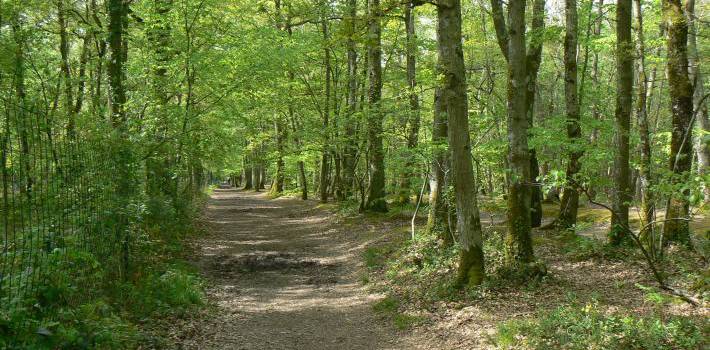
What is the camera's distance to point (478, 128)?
46.3 ft

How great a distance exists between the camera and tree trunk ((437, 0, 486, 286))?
26.5 ft

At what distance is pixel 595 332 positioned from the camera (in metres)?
5.59

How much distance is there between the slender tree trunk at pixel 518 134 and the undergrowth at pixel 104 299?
579cm

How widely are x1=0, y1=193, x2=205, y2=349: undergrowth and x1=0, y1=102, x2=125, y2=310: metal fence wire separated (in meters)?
0.10

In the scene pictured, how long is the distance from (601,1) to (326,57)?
12536 mm

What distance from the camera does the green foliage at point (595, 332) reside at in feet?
17.4

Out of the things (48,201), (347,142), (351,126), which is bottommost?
(48,201)

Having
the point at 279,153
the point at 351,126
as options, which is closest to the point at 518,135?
the point at 351,126

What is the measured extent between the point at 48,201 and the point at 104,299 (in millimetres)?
1864

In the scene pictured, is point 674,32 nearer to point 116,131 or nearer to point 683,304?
point 683,304

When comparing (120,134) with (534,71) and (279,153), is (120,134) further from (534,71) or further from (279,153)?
(279,153)

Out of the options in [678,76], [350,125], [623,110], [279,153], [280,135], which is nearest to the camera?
[678,76]

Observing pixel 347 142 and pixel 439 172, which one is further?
pixel 347 142

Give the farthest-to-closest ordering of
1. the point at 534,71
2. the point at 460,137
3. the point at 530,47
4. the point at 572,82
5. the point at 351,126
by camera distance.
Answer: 1. the point at 351,126
2. the point at 534,71
3. the point at 572,82
4. the point at 530,47
5. the point at 460,137
